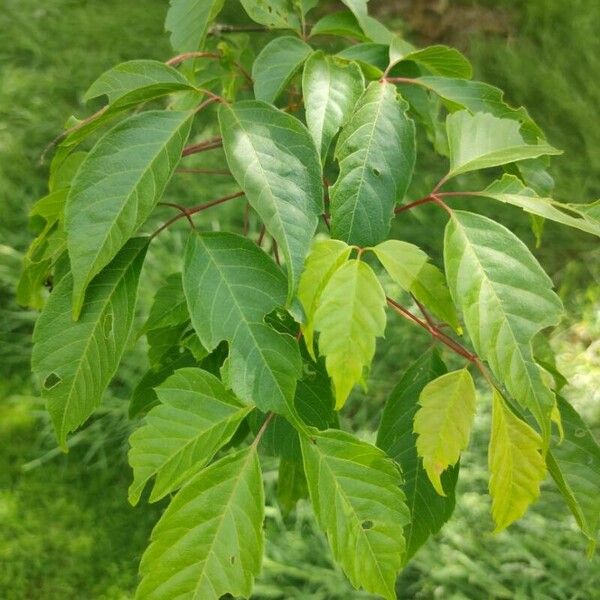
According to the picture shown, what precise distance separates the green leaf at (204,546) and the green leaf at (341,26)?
1.80 ft

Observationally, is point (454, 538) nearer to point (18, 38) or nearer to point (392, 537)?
point (392, 537)

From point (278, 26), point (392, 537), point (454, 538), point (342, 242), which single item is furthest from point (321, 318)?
point (454, 538)

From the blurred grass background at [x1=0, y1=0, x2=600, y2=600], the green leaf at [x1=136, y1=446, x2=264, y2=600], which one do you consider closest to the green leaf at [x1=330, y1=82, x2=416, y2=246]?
the green leaf at [x1=136, y1=446, x2=264, y2=600]

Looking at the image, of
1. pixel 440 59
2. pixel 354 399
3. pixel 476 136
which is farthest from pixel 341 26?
pixel 354 399

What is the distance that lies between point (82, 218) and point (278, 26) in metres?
0.36

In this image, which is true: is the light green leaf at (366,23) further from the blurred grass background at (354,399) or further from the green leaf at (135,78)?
the blurred grass background at (354,399)

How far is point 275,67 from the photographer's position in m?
0.85

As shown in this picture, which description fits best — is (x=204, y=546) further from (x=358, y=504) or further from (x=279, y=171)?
(x=279, y=171)

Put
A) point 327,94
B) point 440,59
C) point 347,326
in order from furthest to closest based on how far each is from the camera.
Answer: point 440,59 → point 327,94 → point 347,326

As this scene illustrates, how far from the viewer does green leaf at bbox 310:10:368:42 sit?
969 mm

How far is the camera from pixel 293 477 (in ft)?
3.46

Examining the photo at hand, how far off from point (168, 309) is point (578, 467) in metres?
0.46

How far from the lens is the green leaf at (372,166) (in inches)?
29.4

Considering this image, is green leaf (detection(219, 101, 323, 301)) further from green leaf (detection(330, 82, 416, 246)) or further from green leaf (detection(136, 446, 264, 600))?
green leaf (detection(136, 446, 264, 600))
